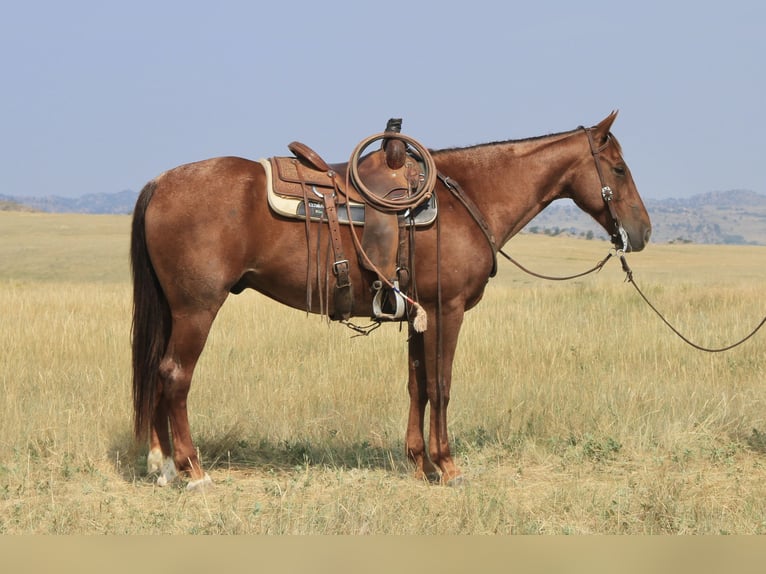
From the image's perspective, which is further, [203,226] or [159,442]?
[159,442]

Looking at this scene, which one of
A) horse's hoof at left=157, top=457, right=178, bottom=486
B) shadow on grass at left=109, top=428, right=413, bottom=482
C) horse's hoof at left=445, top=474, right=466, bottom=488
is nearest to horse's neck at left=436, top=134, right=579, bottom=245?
horse's hoof at left=445, top=474, right=466, bottom=488

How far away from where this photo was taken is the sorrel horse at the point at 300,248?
5.46 m

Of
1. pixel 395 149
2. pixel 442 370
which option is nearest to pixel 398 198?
pixel 395 149

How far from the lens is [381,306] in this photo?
224 inches

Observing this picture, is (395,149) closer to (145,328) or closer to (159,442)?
(145,328)

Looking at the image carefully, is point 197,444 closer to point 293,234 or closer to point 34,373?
point 293,234

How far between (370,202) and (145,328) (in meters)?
1.81

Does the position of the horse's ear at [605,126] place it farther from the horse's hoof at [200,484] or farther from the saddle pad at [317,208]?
the horse's hoof at [200,484]

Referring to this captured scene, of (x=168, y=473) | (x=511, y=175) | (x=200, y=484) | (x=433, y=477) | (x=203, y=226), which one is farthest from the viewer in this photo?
(x=511, y=175)

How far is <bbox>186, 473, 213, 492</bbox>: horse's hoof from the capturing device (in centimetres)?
548

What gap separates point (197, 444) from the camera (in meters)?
6.41

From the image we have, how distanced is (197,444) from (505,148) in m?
3.29

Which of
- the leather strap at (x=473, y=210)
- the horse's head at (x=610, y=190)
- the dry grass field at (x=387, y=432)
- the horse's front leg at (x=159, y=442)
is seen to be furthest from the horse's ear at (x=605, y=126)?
the horse's front leg at (x=159, y=442)

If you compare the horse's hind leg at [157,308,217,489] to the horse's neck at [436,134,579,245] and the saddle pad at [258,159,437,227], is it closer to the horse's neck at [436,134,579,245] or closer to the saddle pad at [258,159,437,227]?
the saddle pad at [258,159,437,227]
